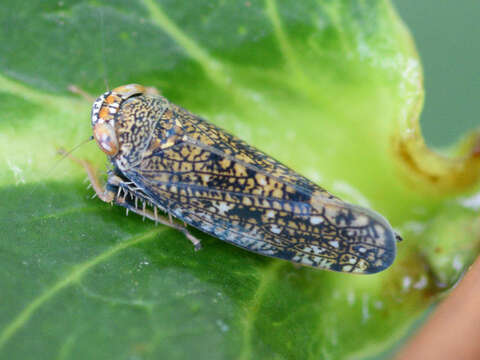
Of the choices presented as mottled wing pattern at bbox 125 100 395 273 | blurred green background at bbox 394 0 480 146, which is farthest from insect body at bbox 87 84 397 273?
blurred green background at bbox 394 0 480 146

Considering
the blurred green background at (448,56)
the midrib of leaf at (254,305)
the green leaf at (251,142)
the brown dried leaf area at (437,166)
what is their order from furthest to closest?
the blurred green background at (448,56)
the brown dried leaf area at (437,166)
the green leaf at (251,142)
the midrib of leaf at (254,305)

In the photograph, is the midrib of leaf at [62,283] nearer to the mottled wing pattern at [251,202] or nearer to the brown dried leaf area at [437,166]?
the mottled wing pattern at [251,202]

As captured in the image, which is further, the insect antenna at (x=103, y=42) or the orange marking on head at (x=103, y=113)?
the orange marking on head at (x=103, y=113)

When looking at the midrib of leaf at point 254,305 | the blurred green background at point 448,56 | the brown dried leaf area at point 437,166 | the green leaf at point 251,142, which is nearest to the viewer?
the midrib of leaf at point 254,305

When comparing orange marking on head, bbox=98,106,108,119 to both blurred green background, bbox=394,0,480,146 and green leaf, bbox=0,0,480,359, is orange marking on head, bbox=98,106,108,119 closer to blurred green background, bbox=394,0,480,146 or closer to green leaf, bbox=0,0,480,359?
green leaf, bbox=0,0,480,359

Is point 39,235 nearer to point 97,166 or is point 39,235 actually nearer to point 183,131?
point 97,166

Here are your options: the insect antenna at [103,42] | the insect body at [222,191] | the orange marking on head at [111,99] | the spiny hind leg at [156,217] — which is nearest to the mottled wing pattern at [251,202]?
the insect body at [222,191]

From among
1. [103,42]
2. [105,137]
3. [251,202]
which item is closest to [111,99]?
[105,137]
